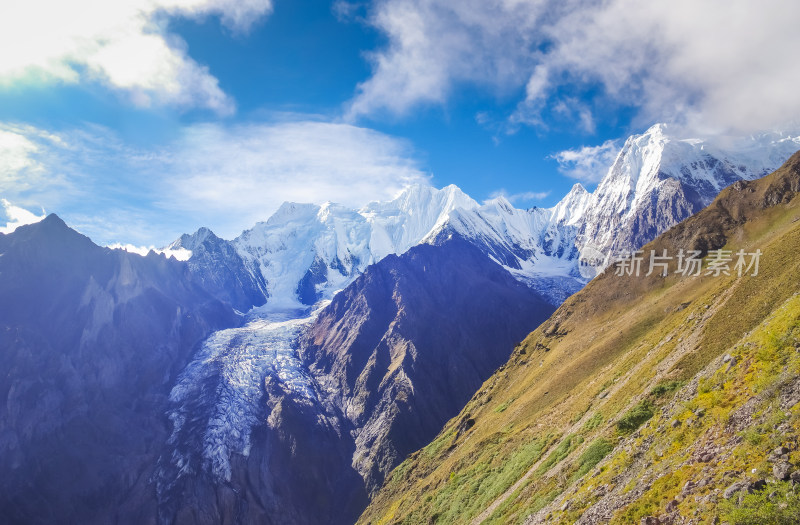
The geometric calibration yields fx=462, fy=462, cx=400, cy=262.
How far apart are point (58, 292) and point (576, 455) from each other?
19171 centimetres

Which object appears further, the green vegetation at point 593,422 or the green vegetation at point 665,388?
the green vegetation at point 593,422

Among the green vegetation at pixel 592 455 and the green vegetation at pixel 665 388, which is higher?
the green vegetation at pixel 665 388

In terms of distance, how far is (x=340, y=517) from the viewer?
126m

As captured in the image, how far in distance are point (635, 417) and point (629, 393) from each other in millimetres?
6885

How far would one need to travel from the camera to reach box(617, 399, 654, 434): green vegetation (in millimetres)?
29933

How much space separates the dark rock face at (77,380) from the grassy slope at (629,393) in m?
85.5

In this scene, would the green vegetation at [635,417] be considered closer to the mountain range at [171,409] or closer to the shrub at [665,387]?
the shrub at [665,387]

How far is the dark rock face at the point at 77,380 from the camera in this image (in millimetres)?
123000

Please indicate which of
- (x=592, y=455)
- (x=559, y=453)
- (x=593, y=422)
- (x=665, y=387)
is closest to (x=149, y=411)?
(x=559, y=453)

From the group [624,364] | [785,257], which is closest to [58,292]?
[624,364]

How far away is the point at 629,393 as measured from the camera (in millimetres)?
36781

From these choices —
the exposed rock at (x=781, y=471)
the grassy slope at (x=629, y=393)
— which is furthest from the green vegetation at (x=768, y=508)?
the grassy slope at (x=629, y=393)

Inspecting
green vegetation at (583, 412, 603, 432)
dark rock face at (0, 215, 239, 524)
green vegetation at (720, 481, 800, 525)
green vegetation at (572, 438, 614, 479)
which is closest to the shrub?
green vegetation at (572, 438, 614, 479)

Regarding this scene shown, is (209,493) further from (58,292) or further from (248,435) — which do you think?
(58,292)
